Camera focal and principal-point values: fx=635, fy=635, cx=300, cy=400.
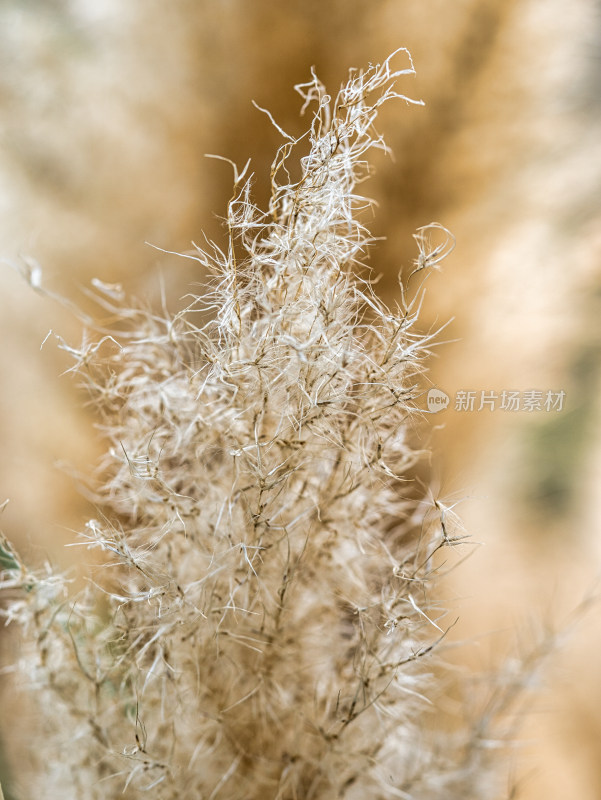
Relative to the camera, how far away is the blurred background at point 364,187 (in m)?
0.48

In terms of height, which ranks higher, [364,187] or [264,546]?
[364,187]

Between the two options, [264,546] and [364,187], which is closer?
[264,546]

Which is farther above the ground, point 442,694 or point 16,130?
point 16,130

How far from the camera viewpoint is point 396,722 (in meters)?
0.41

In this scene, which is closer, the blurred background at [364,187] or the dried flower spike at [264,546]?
the dried flower spike at [264,546]

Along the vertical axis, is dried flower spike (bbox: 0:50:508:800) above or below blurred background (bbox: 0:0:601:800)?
below

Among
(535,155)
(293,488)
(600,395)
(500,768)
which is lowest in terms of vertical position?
(500,768)

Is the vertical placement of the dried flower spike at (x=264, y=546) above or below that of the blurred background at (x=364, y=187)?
below

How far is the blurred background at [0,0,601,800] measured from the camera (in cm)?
48

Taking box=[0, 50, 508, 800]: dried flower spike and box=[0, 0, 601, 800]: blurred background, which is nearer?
box=[0, 50, 508, 800]: dried flower spike

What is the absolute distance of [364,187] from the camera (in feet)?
1.52

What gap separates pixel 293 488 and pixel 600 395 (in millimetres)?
347

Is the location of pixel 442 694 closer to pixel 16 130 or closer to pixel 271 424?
pixel 271 424

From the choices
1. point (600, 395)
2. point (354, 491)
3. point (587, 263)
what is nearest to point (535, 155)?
point (587, 263)
